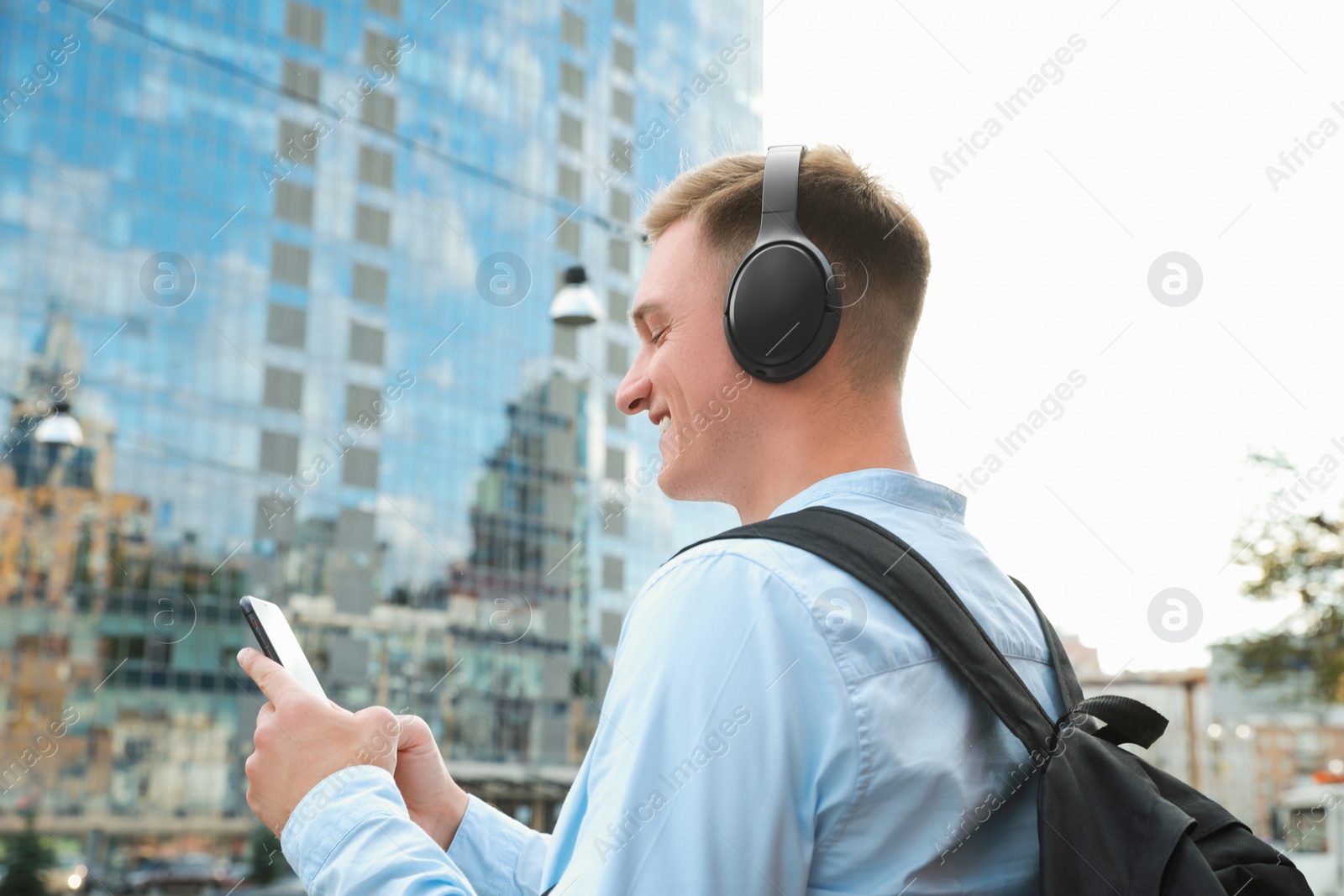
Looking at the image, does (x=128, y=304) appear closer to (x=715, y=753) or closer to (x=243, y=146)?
(x=243, y=146)

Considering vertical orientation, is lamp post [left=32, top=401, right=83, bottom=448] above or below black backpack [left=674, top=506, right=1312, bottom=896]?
above

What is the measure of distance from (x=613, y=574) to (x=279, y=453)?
46.4 ft

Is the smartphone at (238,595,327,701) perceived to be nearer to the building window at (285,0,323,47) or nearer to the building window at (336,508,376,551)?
the building window at (336,508,376,551)

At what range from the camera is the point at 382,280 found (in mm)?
38812

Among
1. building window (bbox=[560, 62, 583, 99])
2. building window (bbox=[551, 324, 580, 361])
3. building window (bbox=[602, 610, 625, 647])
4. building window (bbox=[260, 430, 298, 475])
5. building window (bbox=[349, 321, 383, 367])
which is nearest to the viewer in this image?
building window (bbox=[260, 430, 298, 475])

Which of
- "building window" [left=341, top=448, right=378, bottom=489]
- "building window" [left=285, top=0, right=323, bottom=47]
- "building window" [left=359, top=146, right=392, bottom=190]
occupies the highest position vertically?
"building window" [left=285, top=0, right=323, bottom=47]

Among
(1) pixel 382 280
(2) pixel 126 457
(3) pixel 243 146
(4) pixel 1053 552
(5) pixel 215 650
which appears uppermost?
(3) pixel 243 146

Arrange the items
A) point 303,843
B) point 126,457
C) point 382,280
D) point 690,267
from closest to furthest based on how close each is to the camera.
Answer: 1. point 303,843
2. point 690,267
3. point 126,457
4. point 382,280

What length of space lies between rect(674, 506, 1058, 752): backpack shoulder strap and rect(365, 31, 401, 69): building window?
4165cm

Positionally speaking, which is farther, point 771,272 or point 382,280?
point 382,280

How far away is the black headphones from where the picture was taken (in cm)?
111

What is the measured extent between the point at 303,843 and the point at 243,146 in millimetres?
38881

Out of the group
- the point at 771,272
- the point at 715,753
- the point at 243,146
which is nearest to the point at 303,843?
the point at 715,753

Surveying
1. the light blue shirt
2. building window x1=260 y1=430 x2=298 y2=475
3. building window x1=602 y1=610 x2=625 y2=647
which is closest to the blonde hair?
the light blue shirt
